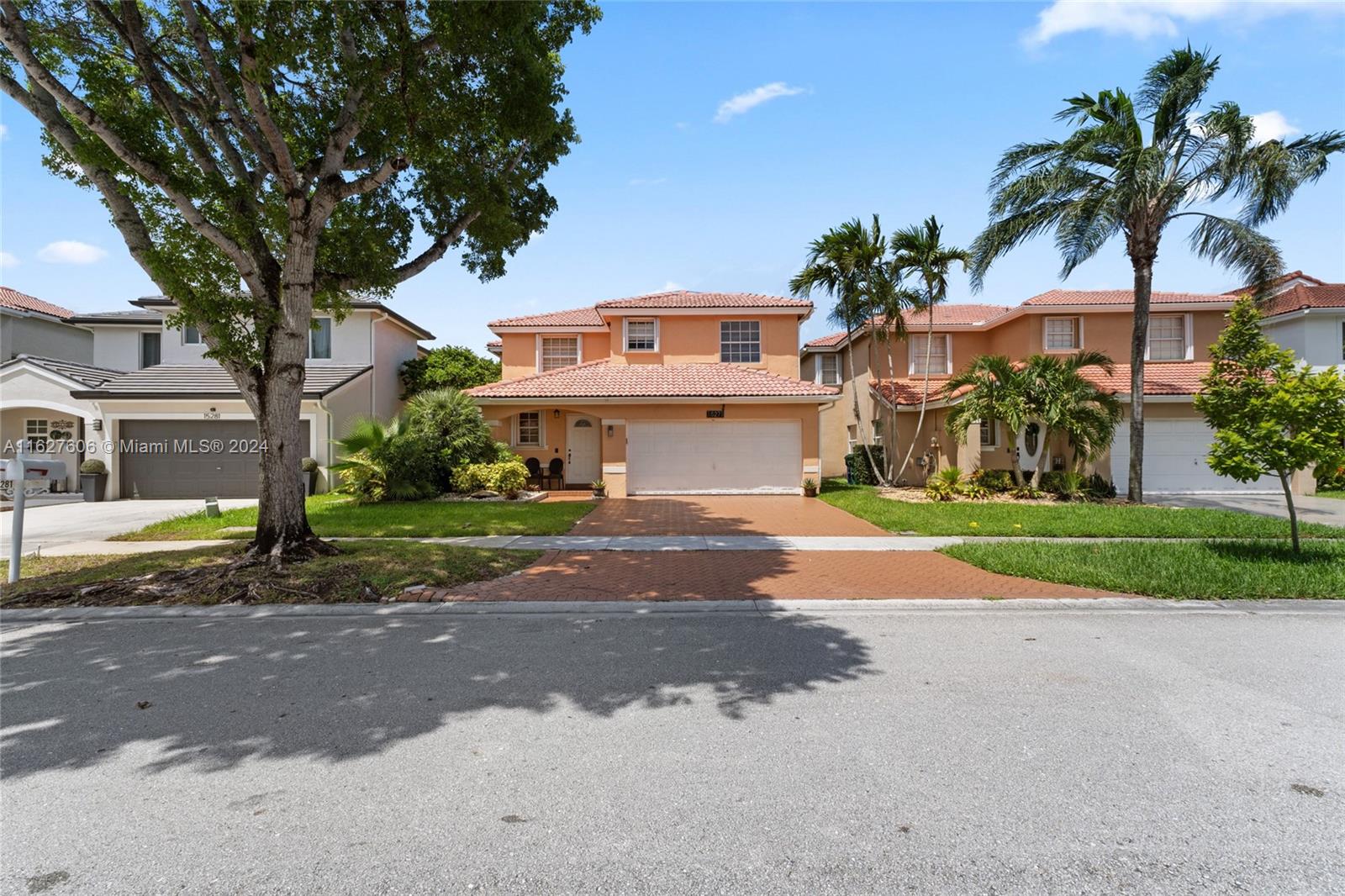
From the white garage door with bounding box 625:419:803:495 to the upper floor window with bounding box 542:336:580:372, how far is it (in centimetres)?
540

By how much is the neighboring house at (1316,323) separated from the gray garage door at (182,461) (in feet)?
97.3

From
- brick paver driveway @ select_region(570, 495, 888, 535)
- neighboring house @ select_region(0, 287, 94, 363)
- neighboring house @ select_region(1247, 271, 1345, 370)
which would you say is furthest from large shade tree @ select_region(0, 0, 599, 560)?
neighboring house @ select_region(1247, 271, 1345, 370)

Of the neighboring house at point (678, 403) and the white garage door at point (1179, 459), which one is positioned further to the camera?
the neighboring house at point (678, 403)

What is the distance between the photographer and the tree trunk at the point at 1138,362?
15341mm

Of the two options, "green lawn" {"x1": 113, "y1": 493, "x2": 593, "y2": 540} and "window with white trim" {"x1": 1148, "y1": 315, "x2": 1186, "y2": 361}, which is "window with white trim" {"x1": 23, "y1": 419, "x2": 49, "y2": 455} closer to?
"green lawn" {"x1": 113, "y1": 493, "x2": 593, "y2": 540}

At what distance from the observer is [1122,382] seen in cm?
1914

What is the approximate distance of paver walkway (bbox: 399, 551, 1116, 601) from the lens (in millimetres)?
7449

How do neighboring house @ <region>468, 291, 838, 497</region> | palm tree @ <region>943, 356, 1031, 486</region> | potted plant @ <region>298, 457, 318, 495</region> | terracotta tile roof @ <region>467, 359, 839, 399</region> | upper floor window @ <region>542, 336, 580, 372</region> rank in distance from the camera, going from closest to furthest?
palm tree @ <region>943, 356, 1031, 486</region>, potted plant @ <region>298, 457, 318, 495</region>, terracotta tile roof @ <region>467, 359, 839, 399</region>, neighboring house @ <region>468, 291, 838, 497</region>, upper floor window @ <region>542, 336, 580, 372</region>

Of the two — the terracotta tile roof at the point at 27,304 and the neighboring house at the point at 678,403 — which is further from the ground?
the terracotta tile roof at the point at 27,304

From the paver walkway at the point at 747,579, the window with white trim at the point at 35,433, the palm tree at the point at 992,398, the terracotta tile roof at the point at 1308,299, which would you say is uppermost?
the terracotta tile roof at the point at 1308,299

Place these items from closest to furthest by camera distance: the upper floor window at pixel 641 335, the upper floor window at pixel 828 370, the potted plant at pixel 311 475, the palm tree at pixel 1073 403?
the palm tree at pixel 1073 403
the potted plant at pixel 311 475
the upper floor window at pixel 641 335
the upper floor window at pixel 828 370

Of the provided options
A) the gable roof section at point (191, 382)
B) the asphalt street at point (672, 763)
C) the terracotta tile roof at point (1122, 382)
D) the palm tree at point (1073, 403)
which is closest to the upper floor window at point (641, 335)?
the terracotta tile roof at point (1122, 382)

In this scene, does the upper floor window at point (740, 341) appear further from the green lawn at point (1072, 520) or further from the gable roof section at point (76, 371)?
the gable roof section at point (76, 371)

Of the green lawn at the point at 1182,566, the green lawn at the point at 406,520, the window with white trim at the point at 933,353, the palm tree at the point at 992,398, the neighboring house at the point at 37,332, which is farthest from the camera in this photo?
the window with white trim at the point at 933,353
